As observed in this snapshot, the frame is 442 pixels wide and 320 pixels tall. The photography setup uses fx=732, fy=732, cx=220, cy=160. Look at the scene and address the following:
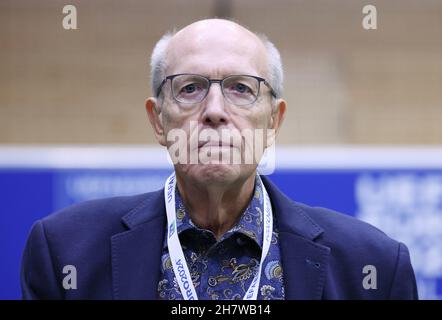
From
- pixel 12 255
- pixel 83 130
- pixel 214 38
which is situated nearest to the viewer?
pixel 214 38

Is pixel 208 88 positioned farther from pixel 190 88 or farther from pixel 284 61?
pixel 284 61

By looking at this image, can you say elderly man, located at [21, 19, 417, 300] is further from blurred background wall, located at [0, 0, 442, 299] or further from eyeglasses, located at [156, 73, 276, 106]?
blurred background wall, located at [0, 0, 442, 299]

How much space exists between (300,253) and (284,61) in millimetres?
2230

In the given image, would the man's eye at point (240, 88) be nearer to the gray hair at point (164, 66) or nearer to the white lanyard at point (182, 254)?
the gray hair at point (164, 66)

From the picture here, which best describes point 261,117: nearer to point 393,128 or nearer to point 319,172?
point 319,172

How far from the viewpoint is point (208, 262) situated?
159 cm

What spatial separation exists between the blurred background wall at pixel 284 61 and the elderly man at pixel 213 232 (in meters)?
1.96

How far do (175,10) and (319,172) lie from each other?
1.27m

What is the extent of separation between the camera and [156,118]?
69.0 inches

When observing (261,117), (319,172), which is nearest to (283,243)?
(261,117)

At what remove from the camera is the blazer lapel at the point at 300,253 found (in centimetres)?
154

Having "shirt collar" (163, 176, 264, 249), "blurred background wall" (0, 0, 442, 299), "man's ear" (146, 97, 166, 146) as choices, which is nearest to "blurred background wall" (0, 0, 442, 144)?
"blurred background wall" (0, 0, 442, 299)

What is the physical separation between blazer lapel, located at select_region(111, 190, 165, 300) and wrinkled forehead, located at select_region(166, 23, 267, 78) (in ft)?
1.09

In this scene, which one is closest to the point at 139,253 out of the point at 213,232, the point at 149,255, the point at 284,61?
the point at 149,255
